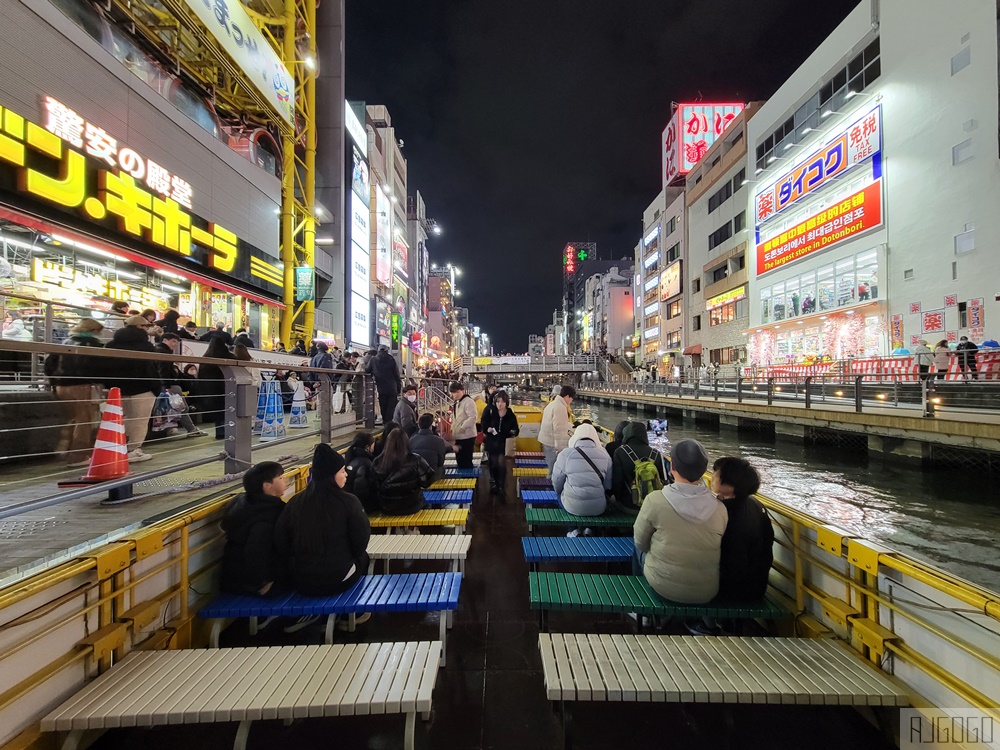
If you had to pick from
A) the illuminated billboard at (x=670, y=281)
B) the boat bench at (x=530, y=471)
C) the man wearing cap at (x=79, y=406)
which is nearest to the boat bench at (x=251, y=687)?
the man wearing cap at (x=79, y=406)

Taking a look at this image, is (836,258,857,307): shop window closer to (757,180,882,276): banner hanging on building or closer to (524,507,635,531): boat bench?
(757,180,882,276): banner hanging on building

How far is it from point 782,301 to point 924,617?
3436 cm

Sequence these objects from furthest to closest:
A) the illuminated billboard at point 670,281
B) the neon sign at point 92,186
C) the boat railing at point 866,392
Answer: the illuminated billboard at point 670,281 → the neon sign at point 92,186 → the boat railing at point 866,392

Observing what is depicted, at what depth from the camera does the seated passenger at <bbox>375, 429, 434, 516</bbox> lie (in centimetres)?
514

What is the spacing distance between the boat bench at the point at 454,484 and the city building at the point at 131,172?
7091mm

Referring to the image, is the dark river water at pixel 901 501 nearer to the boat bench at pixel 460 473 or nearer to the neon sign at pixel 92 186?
the boat bench at pixel 460 473

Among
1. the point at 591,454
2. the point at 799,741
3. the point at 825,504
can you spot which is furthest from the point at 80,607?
the point at 825,504

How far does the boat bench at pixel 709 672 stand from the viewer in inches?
91.9

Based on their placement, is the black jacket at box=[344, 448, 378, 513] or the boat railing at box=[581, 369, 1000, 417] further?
the boat railing at box=[581, 369, 1000, 417]

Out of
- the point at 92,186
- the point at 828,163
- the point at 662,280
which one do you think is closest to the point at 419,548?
the point at 92,186

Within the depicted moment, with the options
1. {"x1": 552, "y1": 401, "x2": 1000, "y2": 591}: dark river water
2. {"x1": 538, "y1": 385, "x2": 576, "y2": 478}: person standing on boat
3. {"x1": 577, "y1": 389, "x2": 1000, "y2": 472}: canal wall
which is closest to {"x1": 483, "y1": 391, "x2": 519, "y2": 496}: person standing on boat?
{"x1": 538, "y1": 385, "x2": 576, "y2": 478}: person standing on boat

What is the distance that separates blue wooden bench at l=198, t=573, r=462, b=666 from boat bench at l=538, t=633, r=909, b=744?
0.80 m

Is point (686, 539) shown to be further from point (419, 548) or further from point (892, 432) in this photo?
point (892, 432)

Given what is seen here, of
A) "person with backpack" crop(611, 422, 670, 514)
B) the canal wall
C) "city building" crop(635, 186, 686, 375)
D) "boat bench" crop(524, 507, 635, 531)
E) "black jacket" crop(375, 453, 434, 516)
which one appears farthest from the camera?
"city building" crop(635, 186, 686, 375)
